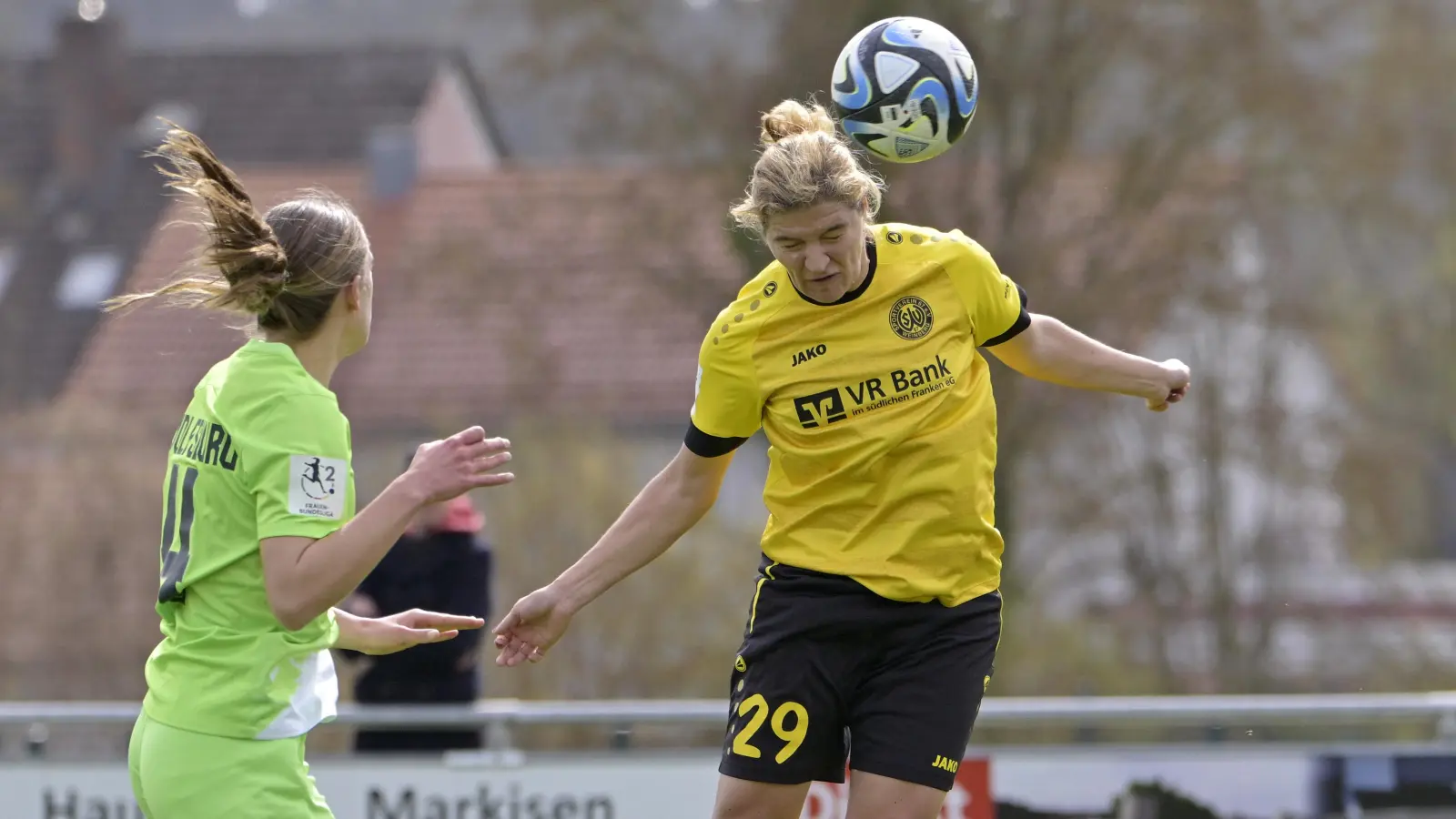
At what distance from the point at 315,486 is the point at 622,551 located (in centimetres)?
114

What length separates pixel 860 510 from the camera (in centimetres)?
393

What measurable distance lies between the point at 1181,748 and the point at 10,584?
1055 cm

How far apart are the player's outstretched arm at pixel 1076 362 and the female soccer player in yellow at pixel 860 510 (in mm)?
175

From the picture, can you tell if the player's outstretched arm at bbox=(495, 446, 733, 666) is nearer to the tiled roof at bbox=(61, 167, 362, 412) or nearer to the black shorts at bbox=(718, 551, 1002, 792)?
the black shorts at bbox=(718, 551, 1002, 792)

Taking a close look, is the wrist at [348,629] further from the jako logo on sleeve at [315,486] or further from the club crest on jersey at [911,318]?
the club crest on jersey at [911,318]

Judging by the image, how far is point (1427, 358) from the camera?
19625 mm

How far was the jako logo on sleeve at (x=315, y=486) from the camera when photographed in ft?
10.0

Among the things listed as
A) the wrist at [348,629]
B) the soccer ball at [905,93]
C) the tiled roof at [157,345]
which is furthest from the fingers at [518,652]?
the tiled roof at [157,345]

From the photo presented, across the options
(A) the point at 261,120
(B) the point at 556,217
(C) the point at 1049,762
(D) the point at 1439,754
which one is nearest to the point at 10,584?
(B) the point at 556,217

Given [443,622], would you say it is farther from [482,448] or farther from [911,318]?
[911,318]

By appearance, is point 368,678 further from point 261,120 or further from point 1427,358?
point 261,120

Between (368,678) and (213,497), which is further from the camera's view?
(368,678)

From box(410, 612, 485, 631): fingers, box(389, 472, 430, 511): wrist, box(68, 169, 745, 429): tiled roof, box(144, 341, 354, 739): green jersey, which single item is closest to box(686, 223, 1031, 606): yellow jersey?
box(410, 612, 485, 631): fingers

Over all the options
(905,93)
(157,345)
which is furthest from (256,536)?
(157,345)
